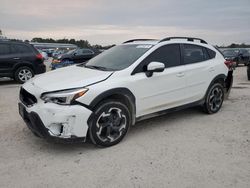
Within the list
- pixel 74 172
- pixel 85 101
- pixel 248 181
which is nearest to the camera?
pixel 248 181

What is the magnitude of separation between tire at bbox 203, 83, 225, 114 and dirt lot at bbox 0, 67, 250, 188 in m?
0.51

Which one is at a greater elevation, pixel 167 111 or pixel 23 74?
pixel 23 74

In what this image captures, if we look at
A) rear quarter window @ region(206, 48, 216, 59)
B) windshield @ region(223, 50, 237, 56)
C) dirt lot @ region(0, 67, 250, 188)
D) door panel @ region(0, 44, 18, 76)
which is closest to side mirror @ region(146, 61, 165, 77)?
dirt lot @ region(0, 67, 250, 188)

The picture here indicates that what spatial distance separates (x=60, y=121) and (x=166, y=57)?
7.62ft

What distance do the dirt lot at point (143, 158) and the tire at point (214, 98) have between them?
51 centimetres

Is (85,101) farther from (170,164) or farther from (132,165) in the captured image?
(170,164)

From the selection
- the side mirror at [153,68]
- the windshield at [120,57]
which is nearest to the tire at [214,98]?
the side mirror at [153,68]

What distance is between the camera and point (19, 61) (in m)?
10.1

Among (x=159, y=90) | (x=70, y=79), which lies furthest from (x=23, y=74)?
(x=159, y=90)

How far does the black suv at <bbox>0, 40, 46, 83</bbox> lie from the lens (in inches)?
388

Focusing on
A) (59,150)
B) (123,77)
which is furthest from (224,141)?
(59,150)

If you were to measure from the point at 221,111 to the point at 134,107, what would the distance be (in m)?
2.74

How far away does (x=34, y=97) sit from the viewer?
377cm

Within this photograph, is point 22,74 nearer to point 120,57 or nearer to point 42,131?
point 120,57
